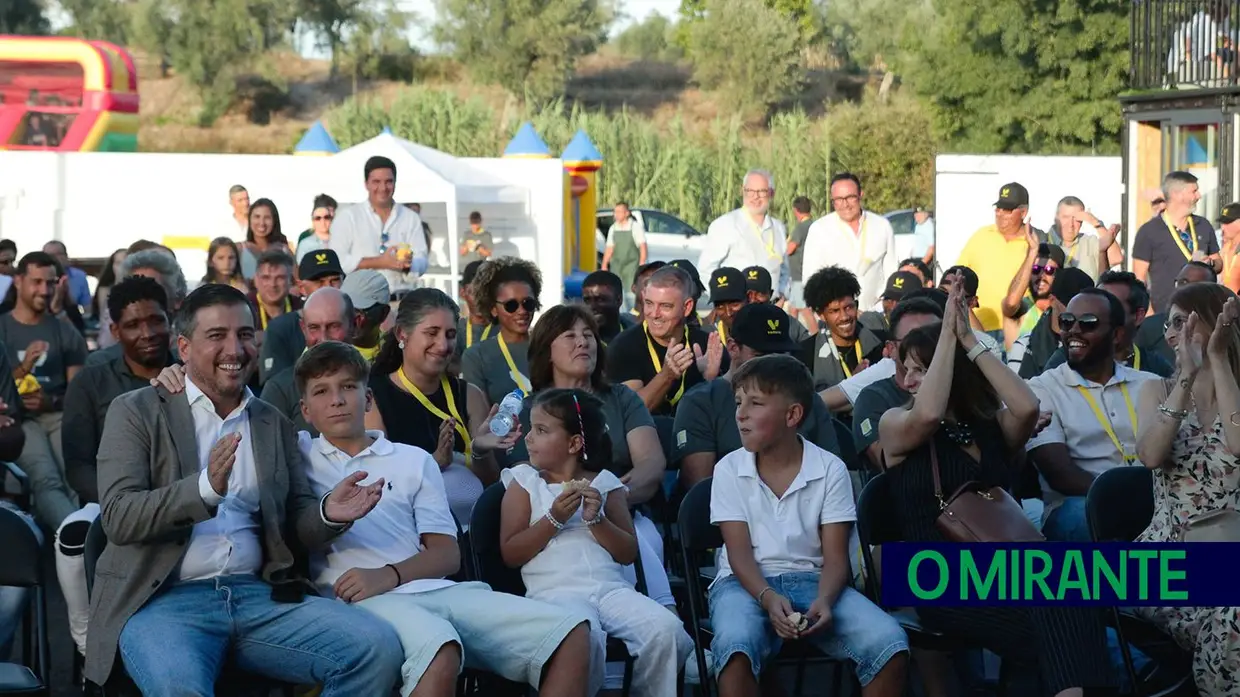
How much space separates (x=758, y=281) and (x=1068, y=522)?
3458 mm

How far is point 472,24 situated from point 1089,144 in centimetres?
2348

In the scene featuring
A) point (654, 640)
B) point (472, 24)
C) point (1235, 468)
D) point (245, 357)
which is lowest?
point (654, 640)

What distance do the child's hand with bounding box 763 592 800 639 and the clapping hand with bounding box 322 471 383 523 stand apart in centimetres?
128

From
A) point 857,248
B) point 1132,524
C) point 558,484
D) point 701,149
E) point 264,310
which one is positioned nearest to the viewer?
point 558,484

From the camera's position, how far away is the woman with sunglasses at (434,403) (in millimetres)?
5816

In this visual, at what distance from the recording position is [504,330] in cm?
708

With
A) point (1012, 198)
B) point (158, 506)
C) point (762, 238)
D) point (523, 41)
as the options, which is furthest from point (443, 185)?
point (523, 41)

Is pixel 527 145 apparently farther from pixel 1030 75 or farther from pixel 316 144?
pixel 1030 75

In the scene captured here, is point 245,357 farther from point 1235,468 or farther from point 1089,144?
point 1089,144

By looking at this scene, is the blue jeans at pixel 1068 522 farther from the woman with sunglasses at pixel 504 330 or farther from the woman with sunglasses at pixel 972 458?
the woman with sunglasses at pixel 504 330

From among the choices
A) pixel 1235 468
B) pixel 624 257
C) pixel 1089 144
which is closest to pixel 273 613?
pixel 1235 468

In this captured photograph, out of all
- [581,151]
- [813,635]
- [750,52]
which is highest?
[750,52]

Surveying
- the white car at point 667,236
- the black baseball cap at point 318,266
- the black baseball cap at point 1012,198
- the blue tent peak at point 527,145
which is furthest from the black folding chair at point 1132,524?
the white car at point 667,236

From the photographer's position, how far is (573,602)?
503 cm
